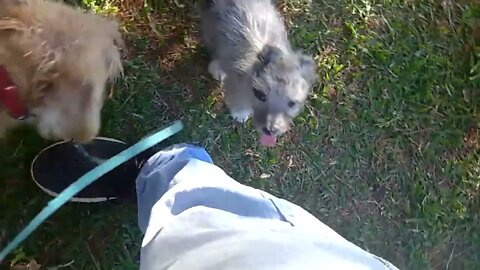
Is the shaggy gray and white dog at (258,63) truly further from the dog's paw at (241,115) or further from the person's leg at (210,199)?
the person's leg at (210,199)

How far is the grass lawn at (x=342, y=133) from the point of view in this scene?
8.54ft

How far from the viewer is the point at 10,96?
1.99 meters

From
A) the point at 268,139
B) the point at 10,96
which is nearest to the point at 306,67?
the point at 268,139

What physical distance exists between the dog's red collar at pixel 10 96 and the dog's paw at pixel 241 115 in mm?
863

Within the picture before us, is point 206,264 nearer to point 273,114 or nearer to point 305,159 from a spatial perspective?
point 273,114

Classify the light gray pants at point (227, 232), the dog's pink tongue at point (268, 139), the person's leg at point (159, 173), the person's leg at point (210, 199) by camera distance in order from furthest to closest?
the dog's pink tongue at point (268, 139) → the person's leg at point (159, 173) → the person's leg at point (210, 199) → the light gray pants at point (227, 232)

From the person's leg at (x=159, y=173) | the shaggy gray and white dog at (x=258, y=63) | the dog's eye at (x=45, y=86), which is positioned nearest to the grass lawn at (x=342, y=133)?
the shaggy gray and white dog at (x=258, y=63)

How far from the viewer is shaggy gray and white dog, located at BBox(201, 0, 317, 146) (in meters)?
2.39

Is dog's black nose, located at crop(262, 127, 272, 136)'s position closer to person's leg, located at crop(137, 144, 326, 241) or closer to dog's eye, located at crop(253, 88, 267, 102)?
dog's eye, located at crop(253, 88, 267, 102)

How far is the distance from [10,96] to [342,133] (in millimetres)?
1410

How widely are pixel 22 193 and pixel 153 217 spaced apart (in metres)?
0.86

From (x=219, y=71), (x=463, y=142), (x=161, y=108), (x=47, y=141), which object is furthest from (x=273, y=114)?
(x=463, y=142)

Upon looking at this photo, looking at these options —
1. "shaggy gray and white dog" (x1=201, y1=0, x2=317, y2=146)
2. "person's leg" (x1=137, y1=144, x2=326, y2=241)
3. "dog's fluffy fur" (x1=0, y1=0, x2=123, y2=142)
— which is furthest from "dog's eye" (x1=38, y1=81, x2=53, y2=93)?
"shaggy gray and white dog" (x1=201, y1=0, x2=317, y2=146)

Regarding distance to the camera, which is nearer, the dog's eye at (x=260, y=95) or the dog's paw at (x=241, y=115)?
the dog's eye at (x=260, y=95)
